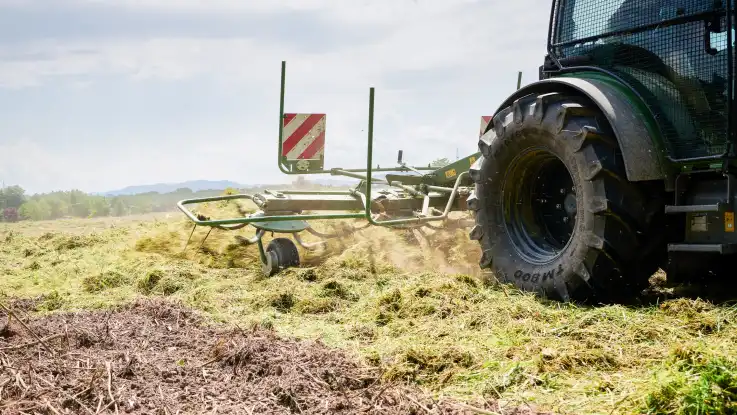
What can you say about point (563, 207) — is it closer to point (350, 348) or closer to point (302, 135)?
point (350, 348)

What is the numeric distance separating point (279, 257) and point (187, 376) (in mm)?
3713

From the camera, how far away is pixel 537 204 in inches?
230

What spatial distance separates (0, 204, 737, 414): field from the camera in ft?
10.1

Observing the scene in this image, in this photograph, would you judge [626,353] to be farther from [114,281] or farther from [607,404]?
[114,281]

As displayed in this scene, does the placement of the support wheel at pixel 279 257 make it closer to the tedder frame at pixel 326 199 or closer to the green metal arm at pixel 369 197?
the tedder frame at pixel 326 199

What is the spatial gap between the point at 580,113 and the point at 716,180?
931 millimetres

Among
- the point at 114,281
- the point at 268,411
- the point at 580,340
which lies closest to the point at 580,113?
the point at 580,340

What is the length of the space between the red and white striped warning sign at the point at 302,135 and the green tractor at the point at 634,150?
337cm

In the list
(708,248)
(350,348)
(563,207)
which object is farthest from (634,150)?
(350,348)

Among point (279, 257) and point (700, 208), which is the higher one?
point (700, 208)

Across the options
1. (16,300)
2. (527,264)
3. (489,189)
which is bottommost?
(16,300)

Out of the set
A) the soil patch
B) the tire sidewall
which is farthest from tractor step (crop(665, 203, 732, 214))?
the soil patch

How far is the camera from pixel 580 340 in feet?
13.3

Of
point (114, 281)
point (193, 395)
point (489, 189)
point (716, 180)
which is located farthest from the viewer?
point (114, 281)
